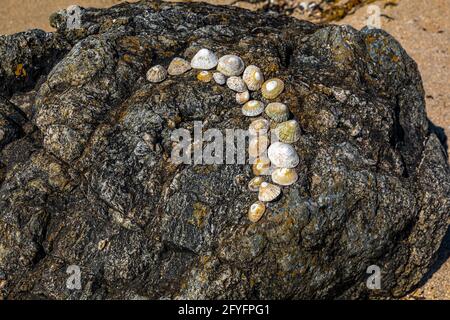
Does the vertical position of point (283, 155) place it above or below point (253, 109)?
below

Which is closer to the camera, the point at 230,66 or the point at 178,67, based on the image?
the point at 230,66

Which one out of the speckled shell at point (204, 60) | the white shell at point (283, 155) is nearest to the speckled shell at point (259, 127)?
the white shell at point (283, 155)

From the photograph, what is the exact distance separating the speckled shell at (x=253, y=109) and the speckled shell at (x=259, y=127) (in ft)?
0.40

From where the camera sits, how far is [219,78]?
6.95m

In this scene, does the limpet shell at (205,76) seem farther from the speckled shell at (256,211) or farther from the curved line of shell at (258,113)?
the speckled shell at (256,211)

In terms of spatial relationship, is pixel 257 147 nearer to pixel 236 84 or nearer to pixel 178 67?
pixel 236 84

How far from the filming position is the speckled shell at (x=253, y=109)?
6.73 m

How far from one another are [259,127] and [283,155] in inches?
20.0

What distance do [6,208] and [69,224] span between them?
76 centimetres

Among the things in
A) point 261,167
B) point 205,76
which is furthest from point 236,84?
point 261,167

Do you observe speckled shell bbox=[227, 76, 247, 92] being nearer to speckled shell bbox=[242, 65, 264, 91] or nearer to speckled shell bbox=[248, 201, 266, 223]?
Result: speckled shell bbox=[242, 65, 264, 91]

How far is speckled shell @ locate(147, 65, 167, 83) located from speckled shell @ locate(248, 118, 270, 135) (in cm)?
134
